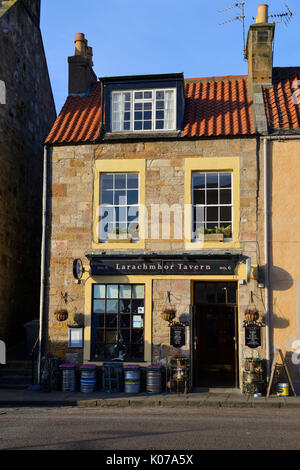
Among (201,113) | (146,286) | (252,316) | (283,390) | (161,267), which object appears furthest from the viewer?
(201,113)

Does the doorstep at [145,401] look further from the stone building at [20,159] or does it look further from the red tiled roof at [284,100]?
the red tiled roof at [284,100]

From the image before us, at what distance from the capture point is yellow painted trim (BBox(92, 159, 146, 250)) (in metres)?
15.3

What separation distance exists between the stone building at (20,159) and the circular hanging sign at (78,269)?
3608mm

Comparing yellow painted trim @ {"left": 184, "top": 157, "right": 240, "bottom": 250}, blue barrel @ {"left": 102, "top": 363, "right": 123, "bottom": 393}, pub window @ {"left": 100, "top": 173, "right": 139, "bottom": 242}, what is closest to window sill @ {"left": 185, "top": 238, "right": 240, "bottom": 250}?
yellow painted trim @ {"left": 184, "top": 157, "right": 240, "bottom": 250}

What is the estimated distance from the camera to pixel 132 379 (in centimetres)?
1432

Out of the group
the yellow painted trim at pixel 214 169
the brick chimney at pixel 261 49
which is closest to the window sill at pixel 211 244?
the yellow painted trim at pixel 214 169

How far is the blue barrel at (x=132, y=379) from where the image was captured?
563 inches

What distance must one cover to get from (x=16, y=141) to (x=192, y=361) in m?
9.77

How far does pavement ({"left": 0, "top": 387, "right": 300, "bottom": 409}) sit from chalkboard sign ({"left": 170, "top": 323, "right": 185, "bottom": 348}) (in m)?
1.48

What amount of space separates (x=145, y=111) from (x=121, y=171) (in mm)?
2052

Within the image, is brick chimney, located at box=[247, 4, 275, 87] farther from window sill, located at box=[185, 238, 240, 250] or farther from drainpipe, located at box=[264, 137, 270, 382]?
window sill, located at box=[185, 238, 240, 250]

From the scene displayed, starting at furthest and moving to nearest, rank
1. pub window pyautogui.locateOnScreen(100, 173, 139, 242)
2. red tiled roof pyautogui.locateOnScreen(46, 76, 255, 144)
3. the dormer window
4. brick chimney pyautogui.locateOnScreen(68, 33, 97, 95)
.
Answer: brick chimney pyautogui.locateOnScreen(68, 33, 97, 95)
the dormer window
red tiled roof pyautogui.locateOnScreen(46, 76, 255, 144)
pub window pyautogui.locateOnScreen(100, 173, 139, 242)

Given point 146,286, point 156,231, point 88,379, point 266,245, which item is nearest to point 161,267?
point 146,286

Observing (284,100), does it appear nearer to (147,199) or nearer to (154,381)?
(147,199)
